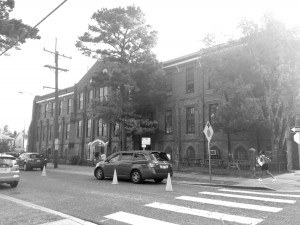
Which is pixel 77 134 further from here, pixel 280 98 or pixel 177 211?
pixel 177 211

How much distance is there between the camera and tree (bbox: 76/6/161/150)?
25.9m

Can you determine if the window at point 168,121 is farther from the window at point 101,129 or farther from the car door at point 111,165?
the car door at point 111,165

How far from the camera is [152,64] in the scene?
27453mm

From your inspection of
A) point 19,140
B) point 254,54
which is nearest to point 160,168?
point 254,54

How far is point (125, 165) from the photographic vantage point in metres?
15.4

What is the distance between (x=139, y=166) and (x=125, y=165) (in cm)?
103

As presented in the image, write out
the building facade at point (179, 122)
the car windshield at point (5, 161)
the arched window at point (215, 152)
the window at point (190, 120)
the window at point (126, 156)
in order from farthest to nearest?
1. the window at point (190, 120)
2. the arched window at point (215, 152)
3. the building facade at point (179, 122)
4. the window at point (126, 156)
5. the car windshield at point (5, 161)

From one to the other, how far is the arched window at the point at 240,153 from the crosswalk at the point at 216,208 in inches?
547

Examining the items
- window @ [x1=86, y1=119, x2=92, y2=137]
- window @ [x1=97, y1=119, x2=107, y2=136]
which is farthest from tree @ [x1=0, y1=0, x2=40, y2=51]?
window @ [x1=86, y1=119, x2=92, y2=137]

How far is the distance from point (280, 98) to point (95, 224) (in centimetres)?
1544

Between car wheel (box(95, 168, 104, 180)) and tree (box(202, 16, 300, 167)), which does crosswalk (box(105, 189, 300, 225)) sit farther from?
tree (box(202, 16, 300, 167))

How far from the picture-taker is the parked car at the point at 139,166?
47.6 feet

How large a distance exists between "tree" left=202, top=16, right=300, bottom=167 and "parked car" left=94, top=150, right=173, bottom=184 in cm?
634

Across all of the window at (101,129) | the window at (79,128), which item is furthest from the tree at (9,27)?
the window at (79,128)
